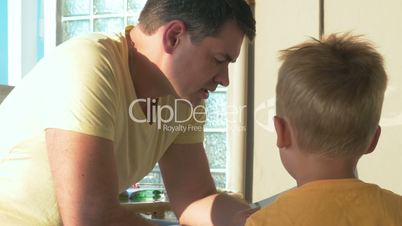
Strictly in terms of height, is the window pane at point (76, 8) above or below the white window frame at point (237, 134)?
above

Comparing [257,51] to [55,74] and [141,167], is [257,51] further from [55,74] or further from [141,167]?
[55,74]

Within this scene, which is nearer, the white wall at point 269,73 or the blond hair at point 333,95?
the blond hair at point 333,95

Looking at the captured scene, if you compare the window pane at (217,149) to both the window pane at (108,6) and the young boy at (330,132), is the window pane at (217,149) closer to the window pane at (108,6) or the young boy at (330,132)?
the window pane at (108,6)

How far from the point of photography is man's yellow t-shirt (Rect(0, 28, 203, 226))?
1.19 m

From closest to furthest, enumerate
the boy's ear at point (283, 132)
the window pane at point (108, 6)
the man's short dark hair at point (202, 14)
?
the boy's ear at point (283, 132) → the man's short dark hair at point (202, 14) → the window pane at point (108, 6)

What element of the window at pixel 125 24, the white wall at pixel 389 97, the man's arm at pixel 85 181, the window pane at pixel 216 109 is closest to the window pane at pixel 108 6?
the window at pixel 125 24

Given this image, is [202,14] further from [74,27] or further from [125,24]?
[74,27]

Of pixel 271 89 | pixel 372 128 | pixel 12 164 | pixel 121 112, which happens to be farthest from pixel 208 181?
pixel 271 89

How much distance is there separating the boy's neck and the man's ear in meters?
0.57

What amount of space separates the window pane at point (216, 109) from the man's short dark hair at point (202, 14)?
4.62 ft

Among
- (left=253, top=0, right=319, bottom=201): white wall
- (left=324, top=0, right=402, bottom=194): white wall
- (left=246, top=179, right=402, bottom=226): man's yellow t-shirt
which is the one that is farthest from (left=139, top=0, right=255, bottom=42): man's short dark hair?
(left=253, top=0, right=319, bottom=201): white wall

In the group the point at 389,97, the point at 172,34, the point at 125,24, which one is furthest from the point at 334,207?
the point at 125,24

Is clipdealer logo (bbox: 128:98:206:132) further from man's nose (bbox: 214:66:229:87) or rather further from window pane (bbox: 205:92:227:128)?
window pane (bbox: 205:92:227:128)

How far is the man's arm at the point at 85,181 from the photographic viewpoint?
113 cm
